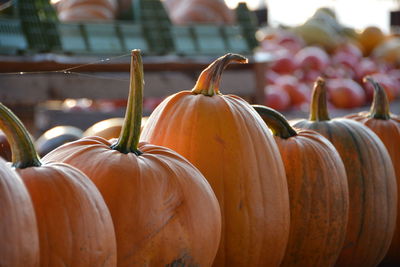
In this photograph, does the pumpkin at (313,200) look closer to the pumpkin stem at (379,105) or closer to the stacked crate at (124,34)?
the pumpkin stem at (379,105)

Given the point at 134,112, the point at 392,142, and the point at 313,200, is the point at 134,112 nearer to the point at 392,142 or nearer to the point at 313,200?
the point at 313,200

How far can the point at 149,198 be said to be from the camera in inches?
52.7

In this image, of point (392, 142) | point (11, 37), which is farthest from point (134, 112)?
point (11, 37)

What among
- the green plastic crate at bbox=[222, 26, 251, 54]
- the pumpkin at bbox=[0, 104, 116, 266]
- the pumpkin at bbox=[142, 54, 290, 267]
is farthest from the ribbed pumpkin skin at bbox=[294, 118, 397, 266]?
the green plastic crate at bbox=[222, 26, 251, 54]

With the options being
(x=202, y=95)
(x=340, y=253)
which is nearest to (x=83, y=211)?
(x=202, y=95)

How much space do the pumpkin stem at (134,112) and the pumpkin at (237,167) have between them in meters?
0.19

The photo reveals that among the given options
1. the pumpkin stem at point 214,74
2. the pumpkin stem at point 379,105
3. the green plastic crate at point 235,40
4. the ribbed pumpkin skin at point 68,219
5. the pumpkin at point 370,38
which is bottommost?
the pumpkin at point 370,38

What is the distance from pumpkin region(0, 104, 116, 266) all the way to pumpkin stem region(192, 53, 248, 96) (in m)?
0.51

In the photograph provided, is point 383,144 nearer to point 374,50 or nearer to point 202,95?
point 202,95

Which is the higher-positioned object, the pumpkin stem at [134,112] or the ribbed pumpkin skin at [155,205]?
the pumpkin stem at [134,112]

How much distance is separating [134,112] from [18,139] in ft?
0.89

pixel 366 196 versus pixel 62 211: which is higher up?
pixel 62 211

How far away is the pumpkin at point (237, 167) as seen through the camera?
1555 mm

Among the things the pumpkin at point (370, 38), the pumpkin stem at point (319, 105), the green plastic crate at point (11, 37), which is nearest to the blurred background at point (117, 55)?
the green plastic crate at point (11, 37)
